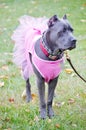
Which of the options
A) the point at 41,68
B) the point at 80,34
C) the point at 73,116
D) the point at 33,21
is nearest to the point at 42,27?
the point at 33,21

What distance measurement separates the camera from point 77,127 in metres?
4.01

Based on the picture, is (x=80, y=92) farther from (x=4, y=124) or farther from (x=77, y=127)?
(x=4, y=124)

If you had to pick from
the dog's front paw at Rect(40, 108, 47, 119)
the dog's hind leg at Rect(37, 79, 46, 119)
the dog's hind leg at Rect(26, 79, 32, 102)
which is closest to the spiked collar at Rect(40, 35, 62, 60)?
the dog's hind leg at Rect(37, 79, 46, 119)

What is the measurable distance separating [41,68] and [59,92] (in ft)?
3.81

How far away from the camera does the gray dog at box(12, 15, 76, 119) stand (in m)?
3.75

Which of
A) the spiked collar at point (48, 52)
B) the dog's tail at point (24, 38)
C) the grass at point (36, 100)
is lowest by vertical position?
the grass at point (36, 100)

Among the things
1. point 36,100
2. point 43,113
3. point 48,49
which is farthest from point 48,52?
point 36,100

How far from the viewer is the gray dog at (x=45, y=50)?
148 inches

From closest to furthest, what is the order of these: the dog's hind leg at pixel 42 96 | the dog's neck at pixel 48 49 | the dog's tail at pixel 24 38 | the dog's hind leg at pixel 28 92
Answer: the dog's neck at pixel 48 49 < the dog's hind leg at pixel 42 96 < the dog's tail at pixel 24 38 < the dog's hind leg at pixel 28 92

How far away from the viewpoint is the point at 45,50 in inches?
156

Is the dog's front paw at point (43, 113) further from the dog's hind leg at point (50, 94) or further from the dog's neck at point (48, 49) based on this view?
the dog's neck at point (48, 49)

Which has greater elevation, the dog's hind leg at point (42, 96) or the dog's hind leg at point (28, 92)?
the dog's hind leg at point (42, 96)

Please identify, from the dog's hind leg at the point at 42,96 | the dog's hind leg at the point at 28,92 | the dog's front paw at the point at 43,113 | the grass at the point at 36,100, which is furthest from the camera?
the dog's hind leg at the point at 28,92

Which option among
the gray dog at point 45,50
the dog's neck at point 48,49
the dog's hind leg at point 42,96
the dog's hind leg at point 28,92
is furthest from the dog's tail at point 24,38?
the dog's neck at point 48,49
